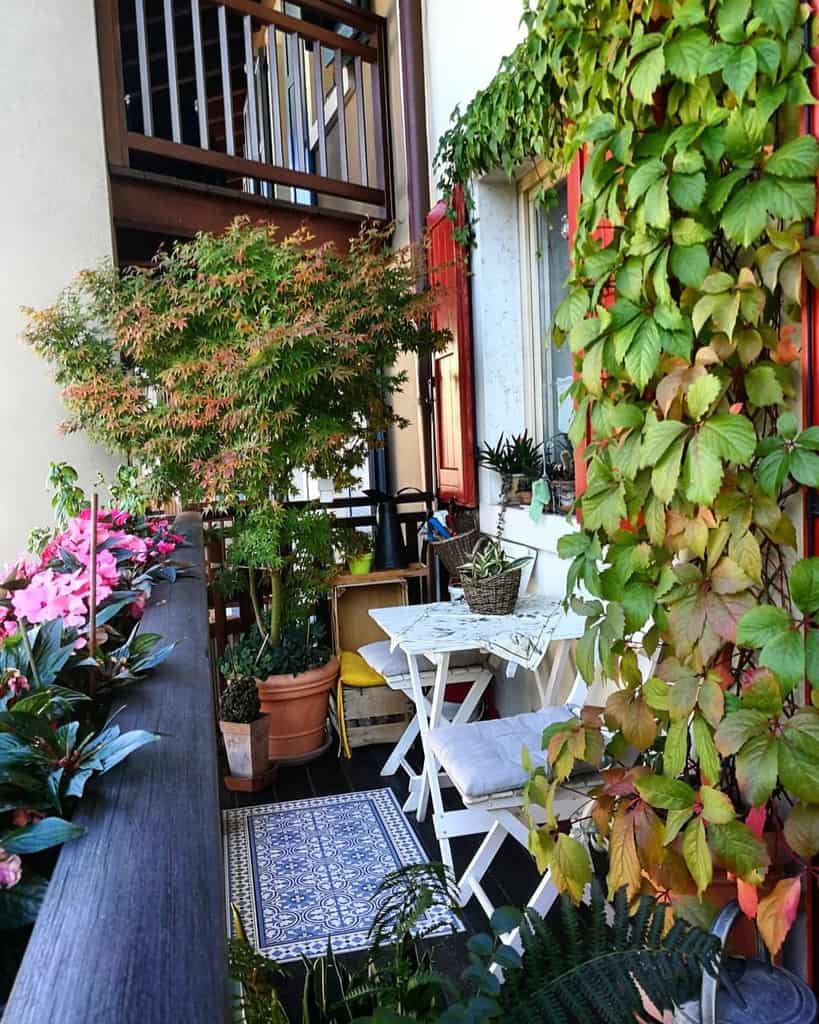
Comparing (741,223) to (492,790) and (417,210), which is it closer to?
(492,790)

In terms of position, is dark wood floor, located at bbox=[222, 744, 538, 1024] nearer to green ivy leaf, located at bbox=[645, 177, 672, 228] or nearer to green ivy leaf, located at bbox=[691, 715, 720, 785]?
green ivy leaf, located at bbox=[691, 715, 720, 785]

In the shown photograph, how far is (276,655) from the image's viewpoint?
352 centimetres

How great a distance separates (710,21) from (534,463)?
2.15 meters

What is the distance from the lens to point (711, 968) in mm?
1077

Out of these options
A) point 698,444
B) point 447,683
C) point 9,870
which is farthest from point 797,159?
point 447,683

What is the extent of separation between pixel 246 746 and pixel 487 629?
123 centimetres

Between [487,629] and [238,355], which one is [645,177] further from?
[238,355]

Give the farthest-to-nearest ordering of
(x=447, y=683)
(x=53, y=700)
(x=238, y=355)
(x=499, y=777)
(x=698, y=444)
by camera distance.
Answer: (x=447, y=683)
(x=238, y=355)
(x=499, y=777)
(x=698, y=444)
(x=53, y=700)

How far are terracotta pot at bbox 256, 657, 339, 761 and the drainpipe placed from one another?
139 cm

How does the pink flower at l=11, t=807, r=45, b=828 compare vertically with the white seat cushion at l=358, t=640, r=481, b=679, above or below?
above

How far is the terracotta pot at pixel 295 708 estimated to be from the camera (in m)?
3.44

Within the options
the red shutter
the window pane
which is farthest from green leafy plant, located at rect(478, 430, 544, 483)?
the red shutter

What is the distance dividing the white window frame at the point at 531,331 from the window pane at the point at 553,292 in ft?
0.04

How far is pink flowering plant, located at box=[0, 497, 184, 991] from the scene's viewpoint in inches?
24.1
